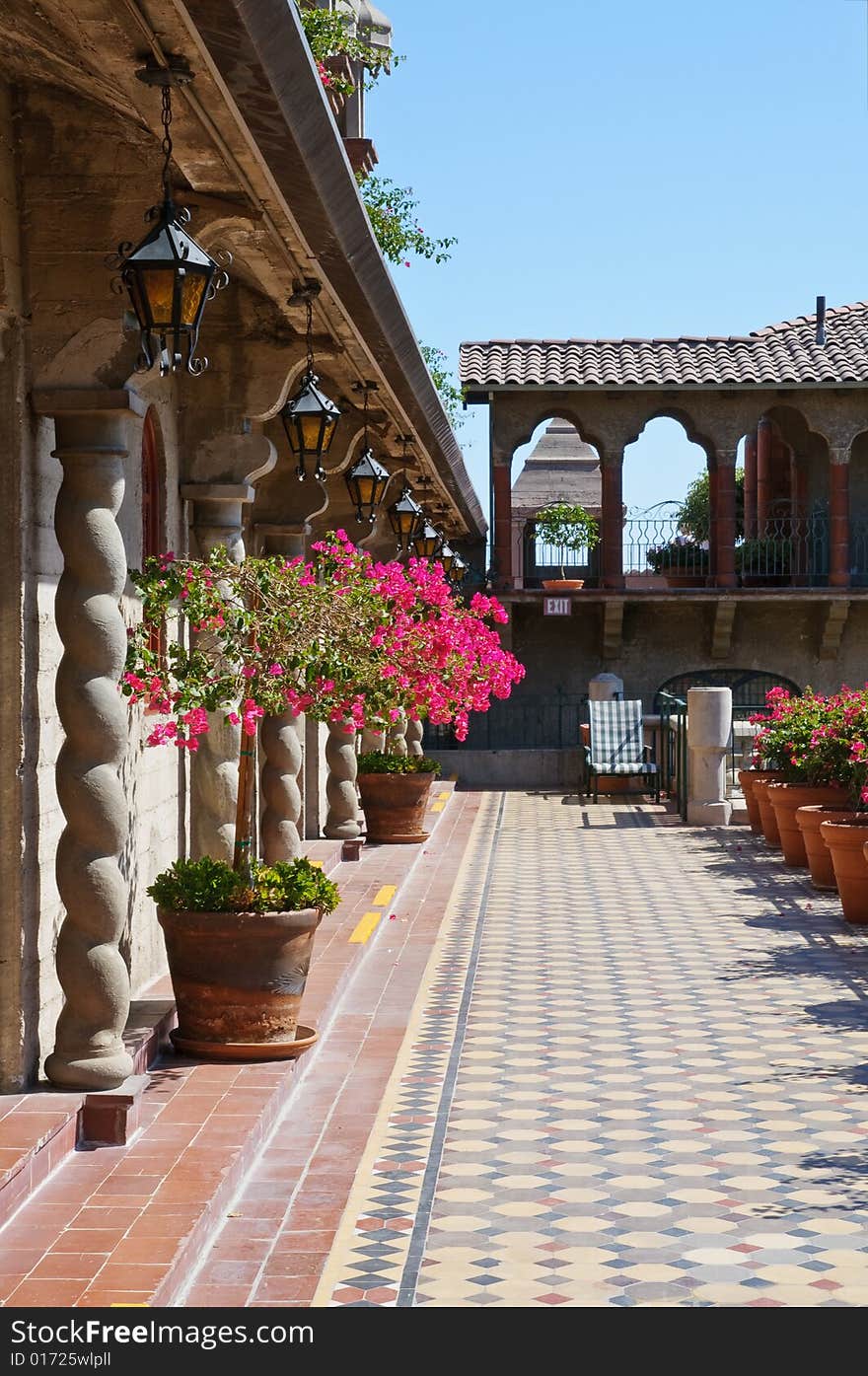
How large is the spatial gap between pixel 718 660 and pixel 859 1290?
20.9 m

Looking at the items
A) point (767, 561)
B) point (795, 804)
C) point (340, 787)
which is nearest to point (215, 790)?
point (340, 787)

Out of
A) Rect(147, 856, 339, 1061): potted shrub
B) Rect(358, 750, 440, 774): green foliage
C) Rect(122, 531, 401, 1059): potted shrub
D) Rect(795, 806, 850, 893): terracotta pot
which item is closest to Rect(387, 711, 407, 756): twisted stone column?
Rect(358, 750, 440, 774): green foliage

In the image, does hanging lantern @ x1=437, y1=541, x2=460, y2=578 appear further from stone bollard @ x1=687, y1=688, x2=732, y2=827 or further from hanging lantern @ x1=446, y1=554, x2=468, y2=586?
stone bollard @ x1=687, y1=688, x2=732, y2=827

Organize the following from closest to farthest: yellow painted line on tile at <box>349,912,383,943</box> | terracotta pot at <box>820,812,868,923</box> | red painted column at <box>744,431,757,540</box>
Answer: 1. yellow painted line on tile at <box>349,912,383,943</box>
2. terracotta pot at <box>820,812,868,923</box>
3. red painted column at <box>744,431,757,540</box>

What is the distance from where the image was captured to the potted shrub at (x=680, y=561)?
1008 inches

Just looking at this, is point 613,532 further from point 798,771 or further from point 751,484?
point 798,771

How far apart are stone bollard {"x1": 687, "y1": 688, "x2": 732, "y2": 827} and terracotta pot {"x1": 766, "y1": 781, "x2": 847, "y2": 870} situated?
9.37 feet

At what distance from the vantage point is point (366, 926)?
34.9 ft

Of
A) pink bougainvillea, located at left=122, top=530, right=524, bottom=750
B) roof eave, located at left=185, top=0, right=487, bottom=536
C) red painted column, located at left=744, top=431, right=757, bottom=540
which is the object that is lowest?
pink bougainvillea, located at left=122, top=530, right=524, bottom=750

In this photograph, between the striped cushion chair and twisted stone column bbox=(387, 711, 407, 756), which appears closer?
twisted stone column bbox=(387, 711, 407, 756)

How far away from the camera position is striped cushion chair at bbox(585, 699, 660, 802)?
2080cm

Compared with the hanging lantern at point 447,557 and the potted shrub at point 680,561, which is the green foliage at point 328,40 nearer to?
the hanging lantern at point 447,557

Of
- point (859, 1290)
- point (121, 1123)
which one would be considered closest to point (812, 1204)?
point (859, 1290)

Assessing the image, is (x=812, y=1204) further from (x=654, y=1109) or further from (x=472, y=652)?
(x=472, y=652)
